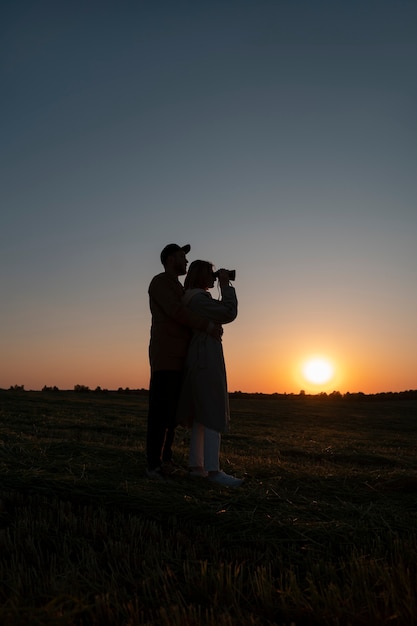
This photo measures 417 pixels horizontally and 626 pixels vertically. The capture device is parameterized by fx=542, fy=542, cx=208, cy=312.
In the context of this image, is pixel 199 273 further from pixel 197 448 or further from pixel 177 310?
A: pixel 197 448

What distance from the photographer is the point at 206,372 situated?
527 centimetres

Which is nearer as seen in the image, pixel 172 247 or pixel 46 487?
pixel 46 487

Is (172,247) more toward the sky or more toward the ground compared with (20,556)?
more toward the sky

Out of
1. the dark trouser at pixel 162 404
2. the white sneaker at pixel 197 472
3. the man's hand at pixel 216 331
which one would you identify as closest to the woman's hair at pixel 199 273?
the man's hand at pixel 216 331

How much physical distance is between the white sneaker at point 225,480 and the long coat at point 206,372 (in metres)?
0.46

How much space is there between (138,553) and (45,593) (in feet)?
2.14

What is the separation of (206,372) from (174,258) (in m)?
1.21

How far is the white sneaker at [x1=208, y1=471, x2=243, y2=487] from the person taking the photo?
4.79m

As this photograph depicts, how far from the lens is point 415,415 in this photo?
80.0ft

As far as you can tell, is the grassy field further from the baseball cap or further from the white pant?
the baseball cap

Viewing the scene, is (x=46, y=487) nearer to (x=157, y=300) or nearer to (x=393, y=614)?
(x=157, y=300)

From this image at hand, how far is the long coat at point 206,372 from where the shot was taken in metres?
5.27

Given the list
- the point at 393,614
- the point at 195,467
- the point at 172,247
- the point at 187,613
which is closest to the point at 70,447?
the point at 195,467

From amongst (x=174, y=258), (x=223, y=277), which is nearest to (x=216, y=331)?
(x=223, y=277)
